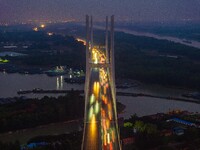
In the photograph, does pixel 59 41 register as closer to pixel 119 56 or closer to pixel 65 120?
pixel 119 56

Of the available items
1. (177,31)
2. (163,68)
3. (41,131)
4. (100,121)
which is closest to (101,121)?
(100,121)

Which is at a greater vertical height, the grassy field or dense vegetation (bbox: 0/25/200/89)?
the grassy field

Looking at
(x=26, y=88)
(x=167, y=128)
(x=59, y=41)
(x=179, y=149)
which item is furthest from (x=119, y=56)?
(x=179, y=149)

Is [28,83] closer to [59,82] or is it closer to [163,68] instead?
[59,82]

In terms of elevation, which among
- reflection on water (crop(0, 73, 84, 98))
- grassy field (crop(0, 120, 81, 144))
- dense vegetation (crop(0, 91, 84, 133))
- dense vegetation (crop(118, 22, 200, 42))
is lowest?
dense vegetation (crop(118, 22, 200, 42))

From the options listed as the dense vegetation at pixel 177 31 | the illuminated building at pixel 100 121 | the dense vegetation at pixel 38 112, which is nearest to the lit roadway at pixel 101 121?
the illuminated building at pixel 100 121

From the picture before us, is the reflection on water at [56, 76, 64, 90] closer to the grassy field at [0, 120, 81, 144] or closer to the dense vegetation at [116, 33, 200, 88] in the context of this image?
the dense vegetation at [116, 33, 200, 88]

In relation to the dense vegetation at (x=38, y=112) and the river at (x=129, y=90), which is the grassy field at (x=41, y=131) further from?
the river at (x=129, y=90)

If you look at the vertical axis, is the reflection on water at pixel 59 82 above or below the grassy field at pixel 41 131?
below

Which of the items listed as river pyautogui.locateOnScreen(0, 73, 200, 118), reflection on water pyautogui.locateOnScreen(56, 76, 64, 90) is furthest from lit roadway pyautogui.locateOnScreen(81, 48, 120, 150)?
reflection on water pyautogui.locateOnScreen(56, 76, 64, 90)
